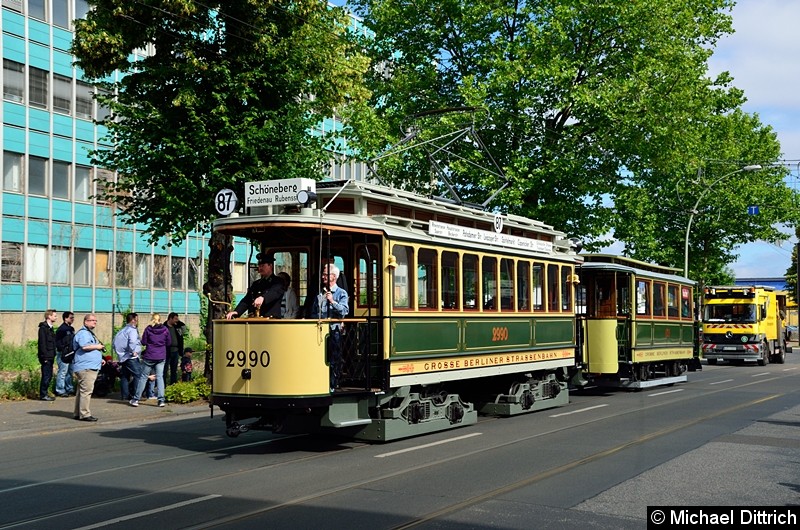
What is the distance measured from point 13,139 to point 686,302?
28367 mm

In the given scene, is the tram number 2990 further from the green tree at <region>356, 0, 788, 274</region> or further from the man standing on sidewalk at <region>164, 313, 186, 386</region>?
the green tree at <region>356, 0, 788, 274</region>

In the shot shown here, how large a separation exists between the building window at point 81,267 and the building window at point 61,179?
272 cm

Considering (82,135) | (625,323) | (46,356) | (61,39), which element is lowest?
(46,356)

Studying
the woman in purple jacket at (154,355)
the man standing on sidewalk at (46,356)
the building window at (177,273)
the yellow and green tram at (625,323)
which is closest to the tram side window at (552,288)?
the yellow and green tram at (625,323)

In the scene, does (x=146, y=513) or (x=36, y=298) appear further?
(x=36, y=298)

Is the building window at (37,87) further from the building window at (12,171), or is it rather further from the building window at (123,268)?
the building window at (123,268)

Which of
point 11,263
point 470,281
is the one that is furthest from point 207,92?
point 11,263

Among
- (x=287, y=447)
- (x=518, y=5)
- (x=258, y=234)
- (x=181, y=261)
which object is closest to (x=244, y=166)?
(x=258, y=234)

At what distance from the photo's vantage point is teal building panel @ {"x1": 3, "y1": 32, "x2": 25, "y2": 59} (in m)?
37.8

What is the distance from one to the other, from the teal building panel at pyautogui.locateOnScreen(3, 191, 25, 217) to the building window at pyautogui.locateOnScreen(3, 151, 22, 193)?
0.88ft

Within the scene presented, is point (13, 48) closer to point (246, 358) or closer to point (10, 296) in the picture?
point (10, 296)

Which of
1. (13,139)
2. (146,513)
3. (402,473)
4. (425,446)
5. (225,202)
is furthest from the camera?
(13,139)

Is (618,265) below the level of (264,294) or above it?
above

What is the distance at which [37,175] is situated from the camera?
39.8 metres
